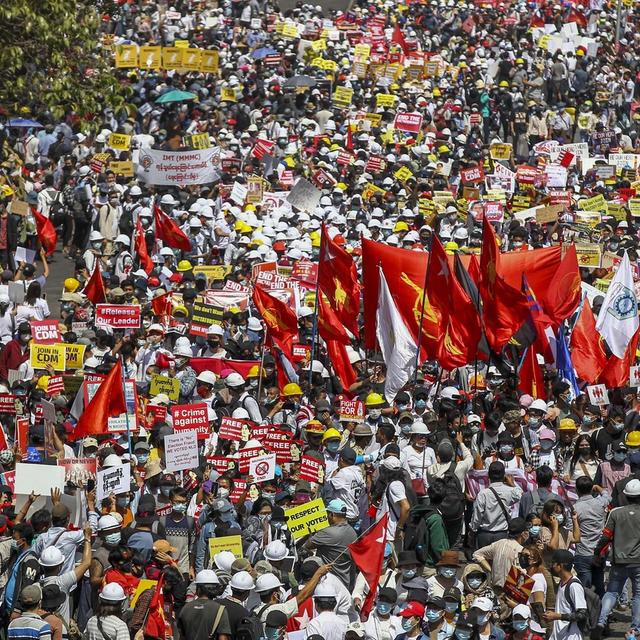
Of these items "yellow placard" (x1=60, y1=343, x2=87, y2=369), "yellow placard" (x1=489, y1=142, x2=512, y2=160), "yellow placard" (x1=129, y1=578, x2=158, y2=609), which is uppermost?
"yellow placard" (x1=489, y1=142, x2=512, y2=160)

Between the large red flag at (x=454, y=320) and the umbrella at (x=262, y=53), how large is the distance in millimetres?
19420

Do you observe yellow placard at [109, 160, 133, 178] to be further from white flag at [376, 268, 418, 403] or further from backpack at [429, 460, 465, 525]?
backpack at [429, 460, 465, 525]

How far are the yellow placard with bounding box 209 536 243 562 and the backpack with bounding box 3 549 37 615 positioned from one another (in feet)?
4.32

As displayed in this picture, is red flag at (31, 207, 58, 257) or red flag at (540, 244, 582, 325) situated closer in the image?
red flag at (540, 244, 582, 325)

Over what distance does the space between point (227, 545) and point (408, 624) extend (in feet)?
6.24

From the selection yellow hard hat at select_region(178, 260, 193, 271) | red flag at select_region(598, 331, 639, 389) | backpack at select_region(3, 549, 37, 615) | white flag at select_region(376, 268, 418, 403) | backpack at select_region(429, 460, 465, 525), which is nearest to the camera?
backpack at select_region(3, 549, 37, 615)

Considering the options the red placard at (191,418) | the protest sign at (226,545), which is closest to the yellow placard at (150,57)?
the red placard at (191,418)

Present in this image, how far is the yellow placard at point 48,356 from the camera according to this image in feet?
58.0

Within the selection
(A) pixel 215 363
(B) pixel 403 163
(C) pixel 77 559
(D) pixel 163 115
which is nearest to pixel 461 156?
(B) pixel 403 163

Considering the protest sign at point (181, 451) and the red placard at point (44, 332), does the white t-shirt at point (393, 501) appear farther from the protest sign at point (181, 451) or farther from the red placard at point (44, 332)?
the red placard at point (44, 332)

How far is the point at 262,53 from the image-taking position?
3616cm

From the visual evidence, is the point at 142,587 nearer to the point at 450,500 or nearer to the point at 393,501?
the point at 393,501

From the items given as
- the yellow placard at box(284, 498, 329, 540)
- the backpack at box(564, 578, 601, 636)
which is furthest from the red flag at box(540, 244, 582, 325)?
the yellow placard at box(284, 498, 329, 540)

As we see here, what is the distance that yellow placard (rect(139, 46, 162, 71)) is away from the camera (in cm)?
3397
